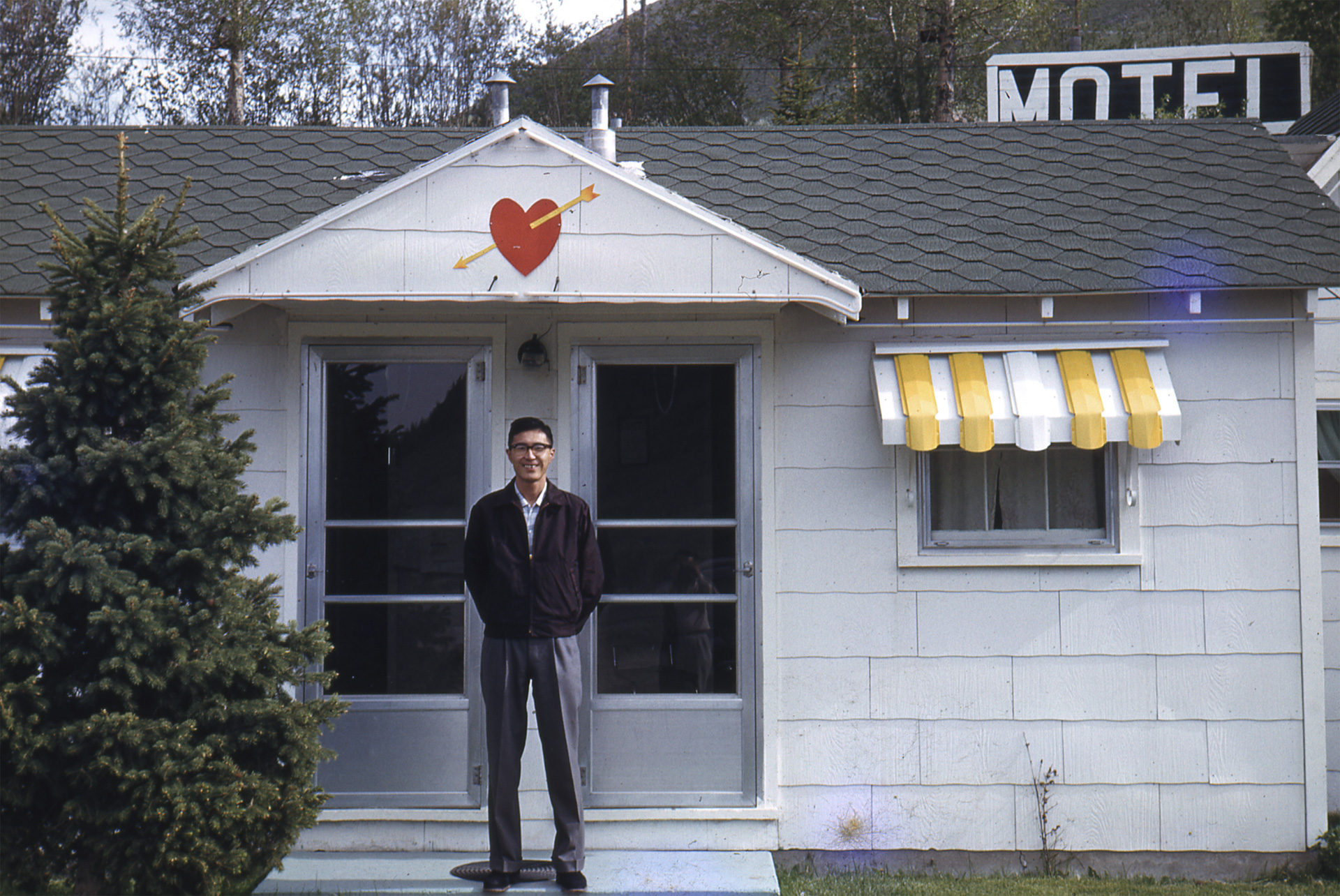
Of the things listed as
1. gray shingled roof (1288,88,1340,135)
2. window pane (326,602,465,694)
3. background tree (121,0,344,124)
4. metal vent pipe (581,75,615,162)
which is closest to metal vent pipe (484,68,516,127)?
metal vent pipe (581,75,615,162)

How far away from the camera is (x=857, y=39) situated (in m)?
24.2

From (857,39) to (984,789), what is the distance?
2161cm

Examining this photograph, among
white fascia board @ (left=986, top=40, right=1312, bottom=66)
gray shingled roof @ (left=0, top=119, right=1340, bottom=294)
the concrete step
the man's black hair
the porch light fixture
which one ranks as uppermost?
white fascia board @ (left=986, top=40, right=1312, bottom=66)

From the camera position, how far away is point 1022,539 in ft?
18.2

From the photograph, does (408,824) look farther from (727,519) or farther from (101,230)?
(101,230)

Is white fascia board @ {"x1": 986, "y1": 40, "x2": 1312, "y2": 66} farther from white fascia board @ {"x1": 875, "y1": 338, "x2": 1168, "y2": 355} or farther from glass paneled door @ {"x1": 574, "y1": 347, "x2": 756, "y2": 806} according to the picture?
glass paneled door @ {"x1": 574, "y1": 347, "x2": 756, "y2": 806}

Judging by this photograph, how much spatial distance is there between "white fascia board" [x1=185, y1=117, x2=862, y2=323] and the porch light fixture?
24.5 inches

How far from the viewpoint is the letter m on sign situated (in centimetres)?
Answer: 1477

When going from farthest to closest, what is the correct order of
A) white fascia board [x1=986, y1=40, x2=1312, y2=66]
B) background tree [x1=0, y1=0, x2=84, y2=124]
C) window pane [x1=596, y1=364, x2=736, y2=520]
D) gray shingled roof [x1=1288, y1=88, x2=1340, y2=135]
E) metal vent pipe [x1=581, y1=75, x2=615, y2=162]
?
background tree [x1=0, y1=0, x2=84, y2=124], white fascia board [x1=986, y1=40, x2=1312, y2=66], gray shingled roof [x1=1288, y1=88, x2=1340, y2=135], window pane [x1=596, y1=364, x2=736, y2=520], metal vent pipe [x1=581, y1=75, x2=615, y2=162]

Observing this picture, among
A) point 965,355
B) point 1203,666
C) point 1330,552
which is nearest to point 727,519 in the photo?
point 965,355

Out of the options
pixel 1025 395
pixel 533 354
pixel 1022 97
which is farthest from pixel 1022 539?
pixel 1022 97

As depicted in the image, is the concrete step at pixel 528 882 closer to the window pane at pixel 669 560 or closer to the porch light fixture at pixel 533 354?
the window pane at pixel 669 560

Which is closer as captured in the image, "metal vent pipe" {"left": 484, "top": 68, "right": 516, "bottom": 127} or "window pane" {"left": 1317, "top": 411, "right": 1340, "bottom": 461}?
"metal vent pipe" {"left": 484, "top": 68, "right": 516, "bottom": 127}

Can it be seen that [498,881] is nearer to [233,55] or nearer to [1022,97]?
[1022,97]
